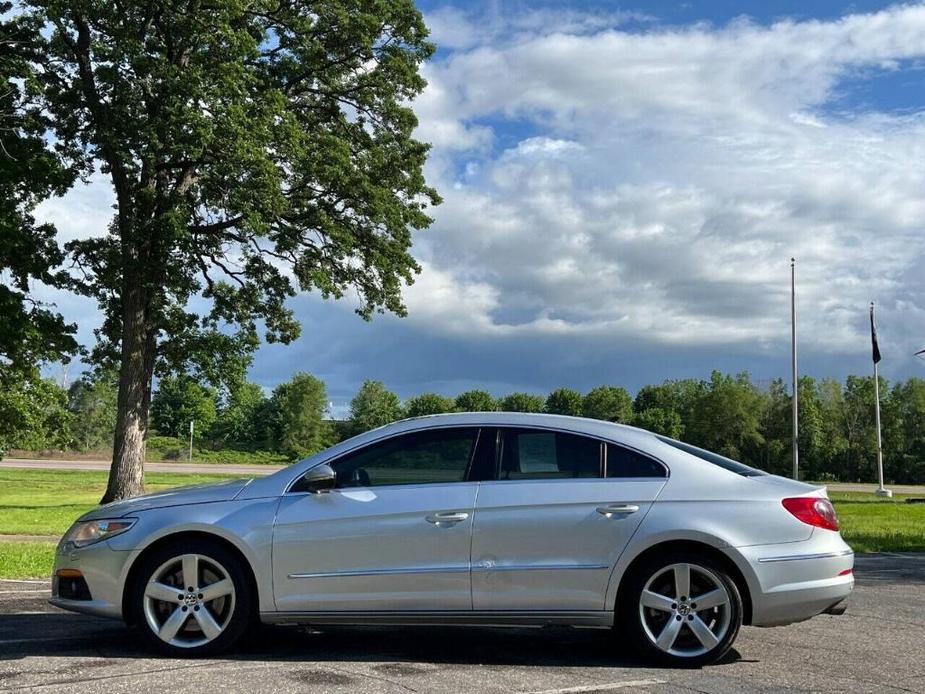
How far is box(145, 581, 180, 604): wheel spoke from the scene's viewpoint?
575 cm

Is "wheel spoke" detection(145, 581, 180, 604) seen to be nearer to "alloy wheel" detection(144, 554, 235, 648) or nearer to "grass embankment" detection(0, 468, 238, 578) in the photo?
"alloy wheel" detection(144, 554, 235, 648)

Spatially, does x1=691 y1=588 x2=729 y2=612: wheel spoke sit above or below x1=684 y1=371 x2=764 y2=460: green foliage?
below

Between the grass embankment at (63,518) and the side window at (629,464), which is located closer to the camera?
the side window at (629,464)

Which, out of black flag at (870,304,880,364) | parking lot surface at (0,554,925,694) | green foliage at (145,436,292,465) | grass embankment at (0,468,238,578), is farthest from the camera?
green foliage at (145,436,292,465)

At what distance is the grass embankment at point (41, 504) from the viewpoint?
11.6 metres

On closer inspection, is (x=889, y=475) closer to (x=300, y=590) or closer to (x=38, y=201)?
(x=38, y=201)

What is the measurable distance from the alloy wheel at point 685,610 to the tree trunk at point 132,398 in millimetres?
19810

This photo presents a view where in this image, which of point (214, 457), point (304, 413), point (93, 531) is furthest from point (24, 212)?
point (304, 413)

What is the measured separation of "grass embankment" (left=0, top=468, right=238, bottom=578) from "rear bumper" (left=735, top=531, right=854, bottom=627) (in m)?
7.93

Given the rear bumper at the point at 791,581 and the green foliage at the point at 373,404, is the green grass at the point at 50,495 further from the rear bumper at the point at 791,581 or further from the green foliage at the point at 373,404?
the green foliage at the point at 373,404

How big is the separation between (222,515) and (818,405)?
9057cm

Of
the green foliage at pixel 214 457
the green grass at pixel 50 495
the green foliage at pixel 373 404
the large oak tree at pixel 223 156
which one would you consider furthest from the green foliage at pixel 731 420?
the large oak tree at pixel 223 156

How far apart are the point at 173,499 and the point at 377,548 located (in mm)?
1399

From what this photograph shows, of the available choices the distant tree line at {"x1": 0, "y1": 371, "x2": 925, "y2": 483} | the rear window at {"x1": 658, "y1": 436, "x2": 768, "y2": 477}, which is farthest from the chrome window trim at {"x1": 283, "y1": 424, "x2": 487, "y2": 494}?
the distant tree line at {"x1": 0, "y1": 371, "x2": 925, "y2": 483}
